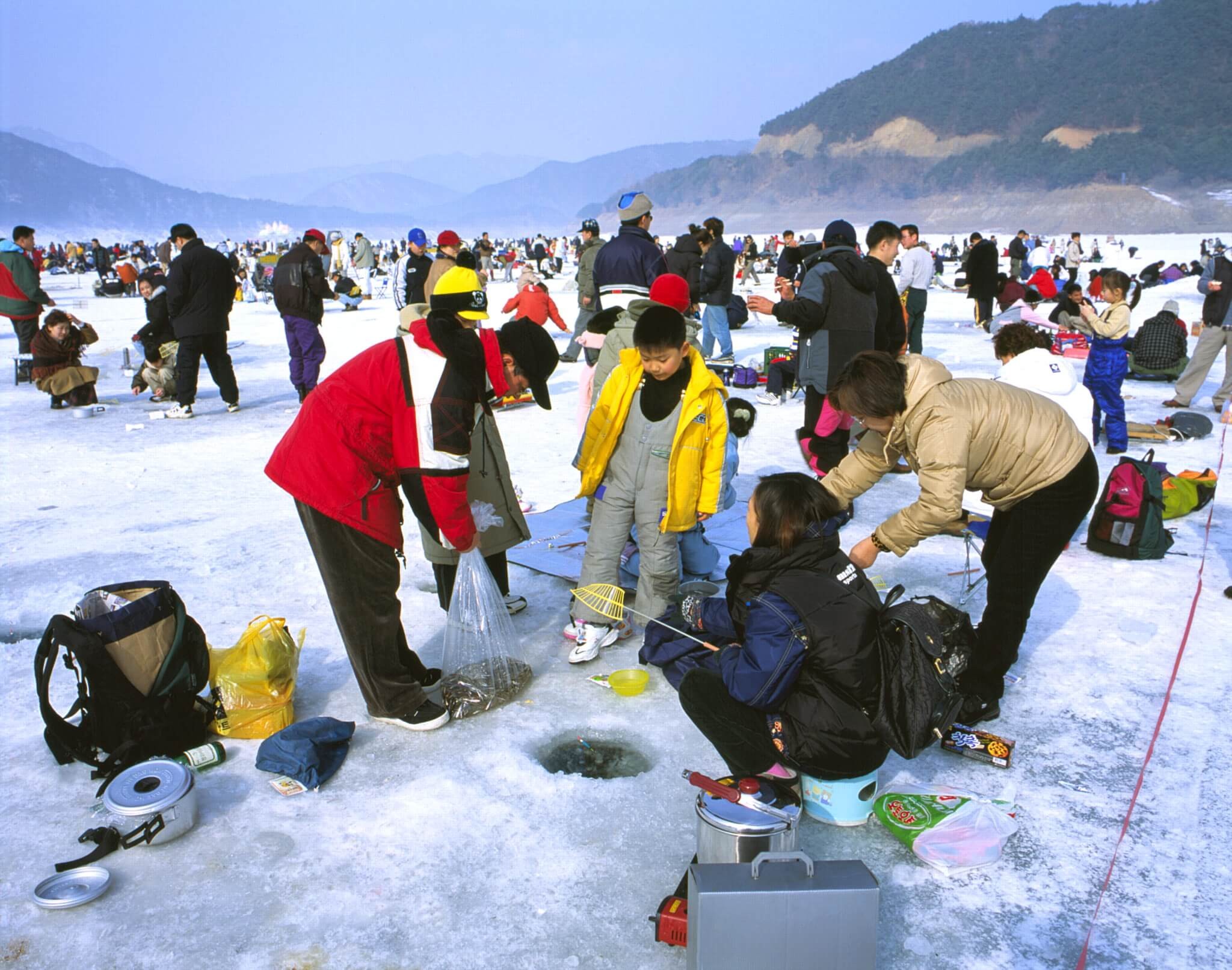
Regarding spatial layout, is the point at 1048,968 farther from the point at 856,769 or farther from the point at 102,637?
the point at 102,637

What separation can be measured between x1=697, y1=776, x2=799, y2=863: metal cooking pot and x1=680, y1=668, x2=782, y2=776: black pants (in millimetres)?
214

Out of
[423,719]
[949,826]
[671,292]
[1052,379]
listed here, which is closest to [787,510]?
[949,826]

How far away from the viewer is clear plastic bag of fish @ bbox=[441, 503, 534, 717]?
3537mm

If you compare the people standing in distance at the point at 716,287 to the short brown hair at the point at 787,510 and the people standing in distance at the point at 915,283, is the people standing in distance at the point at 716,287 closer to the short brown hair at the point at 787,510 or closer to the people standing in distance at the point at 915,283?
the people standing in distance at the point at 915,283

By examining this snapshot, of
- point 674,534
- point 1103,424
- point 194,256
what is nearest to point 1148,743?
point 674,534

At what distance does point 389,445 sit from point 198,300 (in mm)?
6420

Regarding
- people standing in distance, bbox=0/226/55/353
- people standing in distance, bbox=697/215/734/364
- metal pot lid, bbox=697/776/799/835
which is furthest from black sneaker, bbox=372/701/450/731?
people standing in distance, bbox=0/226/55/353

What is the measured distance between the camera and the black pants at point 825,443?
19.5ft

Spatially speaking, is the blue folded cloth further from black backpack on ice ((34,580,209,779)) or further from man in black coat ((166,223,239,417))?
man in black coat ((166,223,239,417))

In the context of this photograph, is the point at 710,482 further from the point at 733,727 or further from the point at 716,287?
the point at 716,287

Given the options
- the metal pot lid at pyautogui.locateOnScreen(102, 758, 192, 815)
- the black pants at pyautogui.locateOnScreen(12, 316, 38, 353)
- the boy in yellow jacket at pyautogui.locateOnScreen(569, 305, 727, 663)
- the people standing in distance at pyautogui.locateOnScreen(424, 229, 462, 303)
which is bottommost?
the metal pot lid at pyautogui.locateOnScreen(102, 758, 192, 815)

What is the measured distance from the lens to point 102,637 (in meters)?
3.10

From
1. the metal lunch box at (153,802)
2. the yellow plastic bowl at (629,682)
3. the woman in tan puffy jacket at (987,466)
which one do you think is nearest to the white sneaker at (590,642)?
the yellow plastic bowl at (629,682)

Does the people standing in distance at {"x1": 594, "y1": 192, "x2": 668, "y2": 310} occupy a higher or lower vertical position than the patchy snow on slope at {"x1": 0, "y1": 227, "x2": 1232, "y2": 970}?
higher
